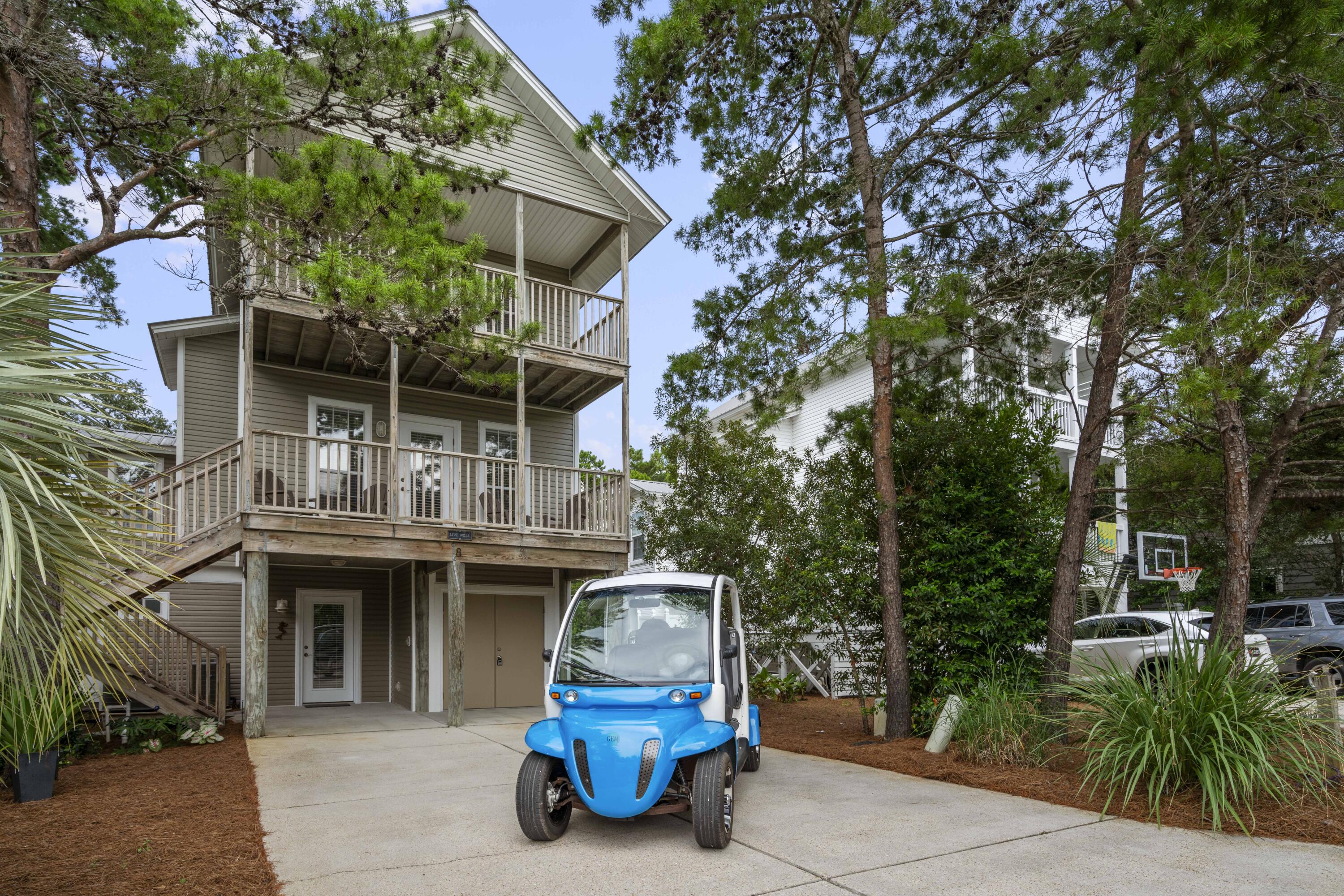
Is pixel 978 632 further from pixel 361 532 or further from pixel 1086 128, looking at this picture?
pixel 361 532

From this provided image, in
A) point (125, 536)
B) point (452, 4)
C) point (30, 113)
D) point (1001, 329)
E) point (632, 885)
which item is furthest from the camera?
point (1001, 329)

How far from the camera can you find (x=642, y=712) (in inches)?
225

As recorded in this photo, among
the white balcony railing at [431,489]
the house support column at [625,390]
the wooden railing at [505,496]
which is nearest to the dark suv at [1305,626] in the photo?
the house support column at [625,390]

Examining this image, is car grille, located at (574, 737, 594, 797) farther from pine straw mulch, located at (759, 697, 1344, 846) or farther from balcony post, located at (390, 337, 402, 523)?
balcony post, located at (390, 337, 402, 523)

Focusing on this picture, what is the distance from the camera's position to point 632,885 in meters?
4.64

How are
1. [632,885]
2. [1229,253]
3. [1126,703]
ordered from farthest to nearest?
[1229,253], [1126,703], [632,885]

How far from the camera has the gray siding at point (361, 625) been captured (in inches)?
576

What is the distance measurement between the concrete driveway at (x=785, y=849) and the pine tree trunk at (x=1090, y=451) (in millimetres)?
2229

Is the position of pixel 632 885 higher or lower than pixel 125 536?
lower

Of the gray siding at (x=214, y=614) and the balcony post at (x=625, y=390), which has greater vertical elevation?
the balcony post at (x=625, y=390)

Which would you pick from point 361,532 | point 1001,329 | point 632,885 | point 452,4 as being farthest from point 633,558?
point 632,885

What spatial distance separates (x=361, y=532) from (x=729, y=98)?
762cm

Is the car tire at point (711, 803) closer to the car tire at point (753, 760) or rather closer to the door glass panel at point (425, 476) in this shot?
the car tire at point (753, 760)

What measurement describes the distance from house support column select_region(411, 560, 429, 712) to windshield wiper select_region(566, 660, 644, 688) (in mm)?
8509
